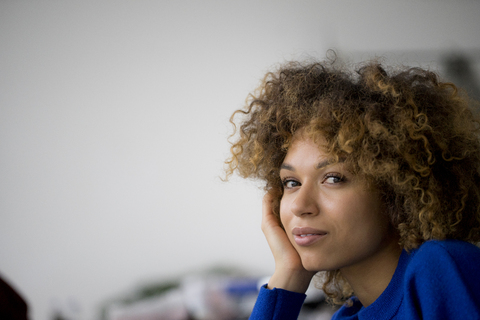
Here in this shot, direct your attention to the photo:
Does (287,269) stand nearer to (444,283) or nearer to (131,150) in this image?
(444,283)

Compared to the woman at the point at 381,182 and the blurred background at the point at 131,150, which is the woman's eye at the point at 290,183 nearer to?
the woman at the point at 381,182

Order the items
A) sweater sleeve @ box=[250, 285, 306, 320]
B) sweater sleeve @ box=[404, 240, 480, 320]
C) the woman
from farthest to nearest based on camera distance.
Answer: sweater sleeve @ box=[250, 285, 306, 320]
the woman
sweater sleeve @ box=[404, 240, 480, 320]

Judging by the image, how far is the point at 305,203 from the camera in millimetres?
814

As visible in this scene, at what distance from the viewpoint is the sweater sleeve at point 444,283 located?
0.61 m

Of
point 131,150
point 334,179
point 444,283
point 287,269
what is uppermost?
point 131,150

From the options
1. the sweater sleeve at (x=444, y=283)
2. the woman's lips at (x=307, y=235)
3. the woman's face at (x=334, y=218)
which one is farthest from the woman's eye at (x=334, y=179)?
the sweater sleeve at (x=444, y=283)

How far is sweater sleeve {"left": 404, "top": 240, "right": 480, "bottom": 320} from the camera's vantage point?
614 millimetres

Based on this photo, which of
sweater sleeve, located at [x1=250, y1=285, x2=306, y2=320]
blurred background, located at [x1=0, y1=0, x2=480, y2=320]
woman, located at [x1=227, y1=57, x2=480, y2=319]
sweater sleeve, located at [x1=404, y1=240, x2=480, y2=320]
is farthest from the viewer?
blurred background, located at [x1=0, y1=0, x2=480, y2=320]

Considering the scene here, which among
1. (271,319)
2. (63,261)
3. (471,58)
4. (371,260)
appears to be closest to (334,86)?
(371,260)

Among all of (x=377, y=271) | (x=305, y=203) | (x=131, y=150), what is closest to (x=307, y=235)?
(x=305, y=203)

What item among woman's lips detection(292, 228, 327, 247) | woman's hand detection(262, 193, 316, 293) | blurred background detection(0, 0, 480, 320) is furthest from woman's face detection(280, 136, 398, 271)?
blurred background detection(0, 0, 480, 320)

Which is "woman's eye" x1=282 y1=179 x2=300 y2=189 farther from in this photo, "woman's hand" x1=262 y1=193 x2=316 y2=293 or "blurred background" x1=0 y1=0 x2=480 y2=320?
"blurred background" x1=0 y1=0 x2=480 y2=320

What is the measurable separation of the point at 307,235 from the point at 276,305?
0.22 m

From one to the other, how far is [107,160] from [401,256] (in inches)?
75.2
